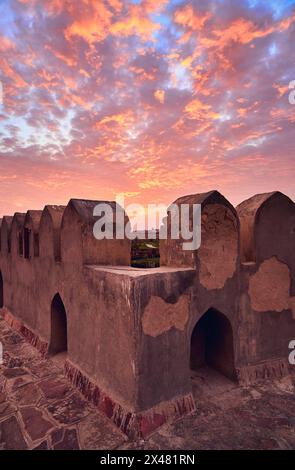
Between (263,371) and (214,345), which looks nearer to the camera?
(263,371)

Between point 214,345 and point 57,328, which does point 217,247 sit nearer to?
point 214,345

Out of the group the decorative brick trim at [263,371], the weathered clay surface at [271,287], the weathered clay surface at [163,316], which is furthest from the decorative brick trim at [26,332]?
the weathered clay surface at [271,287]

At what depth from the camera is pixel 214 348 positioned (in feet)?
19.9

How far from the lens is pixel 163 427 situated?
13.8ft

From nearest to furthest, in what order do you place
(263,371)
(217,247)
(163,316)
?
(163,316)
(217,247)
(263,371)

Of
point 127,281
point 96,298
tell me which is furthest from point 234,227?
point 96,298

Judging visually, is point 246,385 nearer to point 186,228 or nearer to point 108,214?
point 186,228

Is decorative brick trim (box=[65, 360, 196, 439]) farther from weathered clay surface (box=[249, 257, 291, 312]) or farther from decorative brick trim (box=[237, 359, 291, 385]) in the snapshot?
weathered clay surface (box=[249, 257, 291, 312])

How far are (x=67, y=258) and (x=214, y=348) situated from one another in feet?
12.3

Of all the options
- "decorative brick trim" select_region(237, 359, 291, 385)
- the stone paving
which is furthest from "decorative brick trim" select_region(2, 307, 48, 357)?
"decorative brick trim" select_region(237, 359, 291, 385)

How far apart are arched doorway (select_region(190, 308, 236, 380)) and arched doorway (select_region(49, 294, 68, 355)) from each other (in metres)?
3.38

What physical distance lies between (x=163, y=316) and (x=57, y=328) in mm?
3997

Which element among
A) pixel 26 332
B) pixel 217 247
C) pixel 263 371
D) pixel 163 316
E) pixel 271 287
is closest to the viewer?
pixel 163 316

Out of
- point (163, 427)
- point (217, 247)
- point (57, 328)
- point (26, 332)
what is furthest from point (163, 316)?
point (26, 332)
